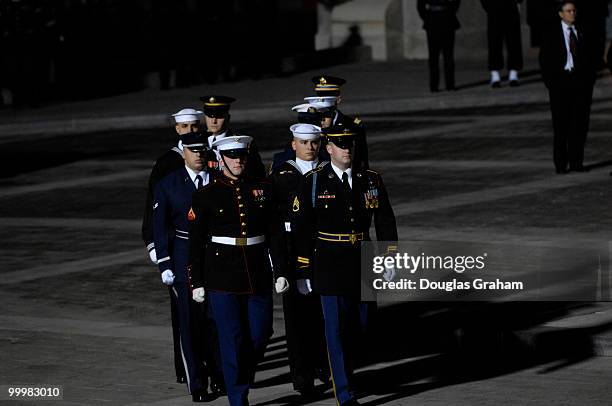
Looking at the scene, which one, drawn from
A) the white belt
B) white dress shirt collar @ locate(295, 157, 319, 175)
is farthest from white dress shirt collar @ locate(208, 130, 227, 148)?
the white belt

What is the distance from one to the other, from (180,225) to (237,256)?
108cm

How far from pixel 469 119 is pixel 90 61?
10320mm

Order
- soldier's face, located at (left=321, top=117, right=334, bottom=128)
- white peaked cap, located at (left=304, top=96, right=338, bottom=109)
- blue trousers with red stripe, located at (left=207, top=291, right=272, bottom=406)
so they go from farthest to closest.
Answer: white peaked cap, located at (left=304, top=96, right=338, bottom=109), soldier's face, located at (left=321, top=117, right=334, bottom=128), blue trousers with red stripe, located at (left=207, top=291, right=272, bottom=406)

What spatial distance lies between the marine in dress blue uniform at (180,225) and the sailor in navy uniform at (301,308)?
55 cm

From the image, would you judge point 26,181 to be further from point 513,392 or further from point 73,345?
point 513,392

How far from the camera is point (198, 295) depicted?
445 inches

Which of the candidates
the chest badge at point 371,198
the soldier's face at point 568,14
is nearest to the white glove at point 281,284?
the chest badge at point 371,198

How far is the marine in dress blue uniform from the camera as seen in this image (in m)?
12.0

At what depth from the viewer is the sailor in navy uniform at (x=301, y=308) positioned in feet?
39.0

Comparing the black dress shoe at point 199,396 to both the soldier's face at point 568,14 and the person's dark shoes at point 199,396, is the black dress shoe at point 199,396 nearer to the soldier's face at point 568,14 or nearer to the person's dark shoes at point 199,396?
the person's dark shoes at point 199,396

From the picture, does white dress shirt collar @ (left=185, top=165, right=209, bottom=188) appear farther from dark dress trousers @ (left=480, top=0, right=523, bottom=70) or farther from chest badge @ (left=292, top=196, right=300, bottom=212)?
dark dress trousers @ (left=480, top=0, right=523, bottom=70)

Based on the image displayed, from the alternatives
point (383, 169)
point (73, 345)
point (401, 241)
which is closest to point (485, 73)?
point (383, 169)

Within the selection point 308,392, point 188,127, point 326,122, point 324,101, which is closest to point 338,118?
point 326,122

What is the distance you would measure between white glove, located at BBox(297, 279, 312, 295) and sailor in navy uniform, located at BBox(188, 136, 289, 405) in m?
0.28
